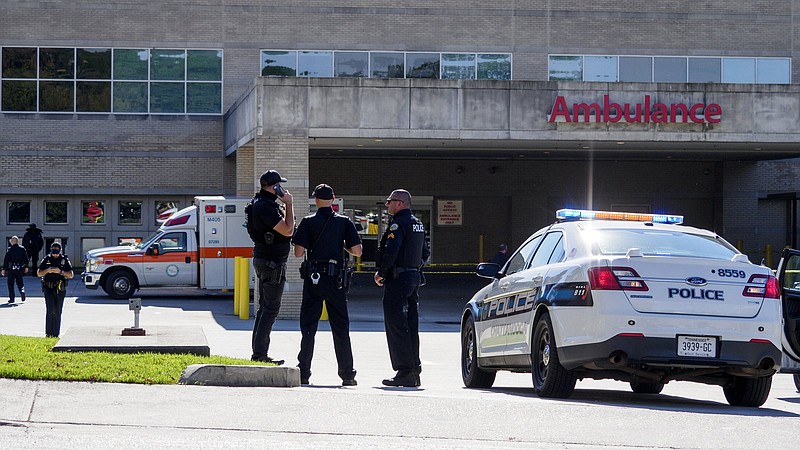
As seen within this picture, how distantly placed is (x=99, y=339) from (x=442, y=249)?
2886 centimetres

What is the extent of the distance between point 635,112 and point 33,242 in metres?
19.2

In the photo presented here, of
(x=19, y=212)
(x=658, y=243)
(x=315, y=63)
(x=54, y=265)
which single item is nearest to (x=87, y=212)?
(x=19, y=212)

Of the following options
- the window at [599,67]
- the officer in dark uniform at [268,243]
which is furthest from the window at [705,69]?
the officer in dark uniform at [268,243]

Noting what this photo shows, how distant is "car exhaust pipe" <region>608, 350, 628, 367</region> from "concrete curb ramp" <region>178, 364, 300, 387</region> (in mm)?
2700

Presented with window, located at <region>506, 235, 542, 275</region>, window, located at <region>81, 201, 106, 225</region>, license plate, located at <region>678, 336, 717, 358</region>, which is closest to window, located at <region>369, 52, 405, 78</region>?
window, located at <region>81, 201, 106, 225</region>

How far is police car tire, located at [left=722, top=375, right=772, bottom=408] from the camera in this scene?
1023 cm

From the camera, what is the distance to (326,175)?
126 feet

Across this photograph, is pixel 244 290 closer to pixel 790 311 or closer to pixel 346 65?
pixel 790 311

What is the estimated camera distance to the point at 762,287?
971 centimetres

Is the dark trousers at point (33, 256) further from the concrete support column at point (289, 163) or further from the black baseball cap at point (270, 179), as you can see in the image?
the black baseball cap at point (270, 179)

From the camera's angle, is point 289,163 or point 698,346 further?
point 289,163

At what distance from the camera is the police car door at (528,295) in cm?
1051

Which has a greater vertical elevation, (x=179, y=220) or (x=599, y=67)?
(x=599, y=67)

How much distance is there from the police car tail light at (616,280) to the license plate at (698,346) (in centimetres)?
53
